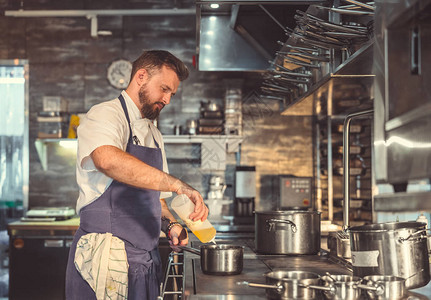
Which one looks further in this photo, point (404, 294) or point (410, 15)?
point (404, 294)

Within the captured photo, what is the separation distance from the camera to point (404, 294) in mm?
1481

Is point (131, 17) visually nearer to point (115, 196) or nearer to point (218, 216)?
point (218, 216)

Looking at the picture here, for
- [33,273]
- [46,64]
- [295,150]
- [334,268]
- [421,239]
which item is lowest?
[33,273]

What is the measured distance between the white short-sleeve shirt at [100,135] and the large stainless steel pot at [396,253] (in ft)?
3.35

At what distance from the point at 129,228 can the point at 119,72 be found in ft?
11.0

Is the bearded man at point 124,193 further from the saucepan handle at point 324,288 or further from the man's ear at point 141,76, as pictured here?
the saucepan handle at point 324,288

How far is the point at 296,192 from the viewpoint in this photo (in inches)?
190

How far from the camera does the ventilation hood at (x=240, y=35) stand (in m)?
3.66

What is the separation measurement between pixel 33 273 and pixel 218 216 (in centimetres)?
167

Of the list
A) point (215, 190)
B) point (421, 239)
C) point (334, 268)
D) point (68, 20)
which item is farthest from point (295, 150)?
point (421, 239)

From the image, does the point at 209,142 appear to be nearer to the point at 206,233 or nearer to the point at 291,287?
the point at 206,233

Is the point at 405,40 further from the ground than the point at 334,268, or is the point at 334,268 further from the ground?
the point at 405,40

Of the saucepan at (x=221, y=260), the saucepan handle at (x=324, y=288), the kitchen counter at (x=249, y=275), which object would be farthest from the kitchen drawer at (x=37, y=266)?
the saucepan handle at (x=324, y=288)

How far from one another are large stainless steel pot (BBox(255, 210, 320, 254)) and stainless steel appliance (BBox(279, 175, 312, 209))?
7.60 feet
